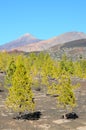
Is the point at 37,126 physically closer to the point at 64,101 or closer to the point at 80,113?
the point at 64,101

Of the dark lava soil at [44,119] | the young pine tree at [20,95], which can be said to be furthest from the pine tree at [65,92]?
the young pine tree at [20,95]

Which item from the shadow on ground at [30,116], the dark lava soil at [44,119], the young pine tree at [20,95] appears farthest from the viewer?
the shadow on ground at [30,116]

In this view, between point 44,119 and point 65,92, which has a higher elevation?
point 65,92

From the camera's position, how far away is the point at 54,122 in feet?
218

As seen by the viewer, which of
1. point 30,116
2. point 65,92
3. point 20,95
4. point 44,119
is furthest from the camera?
point 30,116

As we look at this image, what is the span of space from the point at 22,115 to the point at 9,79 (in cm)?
3889

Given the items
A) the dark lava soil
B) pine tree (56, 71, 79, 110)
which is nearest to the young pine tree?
the dark lava soil

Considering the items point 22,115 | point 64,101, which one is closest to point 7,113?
point 22,115

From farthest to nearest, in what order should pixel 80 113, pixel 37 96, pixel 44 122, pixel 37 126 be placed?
1. pixel 37 96
2. pixel 80 113
3. pixel 44 122
4. pixel 37 126

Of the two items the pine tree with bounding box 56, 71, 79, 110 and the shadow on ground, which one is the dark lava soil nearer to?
the shadow on ground

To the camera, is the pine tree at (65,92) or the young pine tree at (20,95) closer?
the young pine tree at (20,95)

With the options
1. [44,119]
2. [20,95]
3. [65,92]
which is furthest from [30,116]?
[65,92]

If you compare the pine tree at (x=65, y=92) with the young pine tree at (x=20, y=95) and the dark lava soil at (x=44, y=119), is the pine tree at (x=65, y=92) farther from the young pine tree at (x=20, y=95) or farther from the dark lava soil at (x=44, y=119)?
the young pine tree at (x=20, y=95)

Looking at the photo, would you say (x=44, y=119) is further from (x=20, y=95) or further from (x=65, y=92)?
(x=20, y=95)
